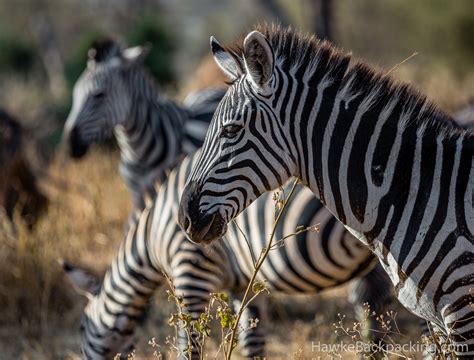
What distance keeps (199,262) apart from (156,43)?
13.1 meters

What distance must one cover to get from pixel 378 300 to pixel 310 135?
2.25 metres

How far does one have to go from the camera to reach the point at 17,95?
17516 mm

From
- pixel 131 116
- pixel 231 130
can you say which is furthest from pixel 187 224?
pixel 131 116

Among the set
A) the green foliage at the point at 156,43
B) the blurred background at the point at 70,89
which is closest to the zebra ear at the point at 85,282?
the blurred background at the point at 70,89

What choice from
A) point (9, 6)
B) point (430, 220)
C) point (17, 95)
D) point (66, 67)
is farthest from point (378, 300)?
point (9, 6)

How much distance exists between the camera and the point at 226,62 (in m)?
3.80

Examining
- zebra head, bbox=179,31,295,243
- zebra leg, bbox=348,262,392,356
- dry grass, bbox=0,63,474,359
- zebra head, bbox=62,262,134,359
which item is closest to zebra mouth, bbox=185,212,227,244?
zebra head, bbox=179,31,295,243

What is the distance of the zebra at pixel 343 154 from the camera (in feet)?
11.1

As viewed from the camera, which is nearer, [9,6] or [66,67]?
[66,67]

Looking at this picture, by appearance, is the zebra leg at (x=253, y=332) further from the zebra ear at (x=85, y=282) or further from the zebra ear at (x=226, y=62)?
the zebra ear at (x=226, y=62)

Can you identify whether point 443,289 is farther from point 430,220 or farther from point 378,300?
point 378,300

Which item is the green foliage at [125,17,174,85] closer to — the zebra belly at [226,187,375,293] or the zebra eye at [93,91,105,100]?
the zebra eye at [93,91,105,100]

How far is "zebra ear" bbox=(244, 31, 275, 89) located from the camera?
333 cm

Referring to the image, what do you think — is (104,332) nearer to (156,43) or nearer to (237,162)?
(237,162)
